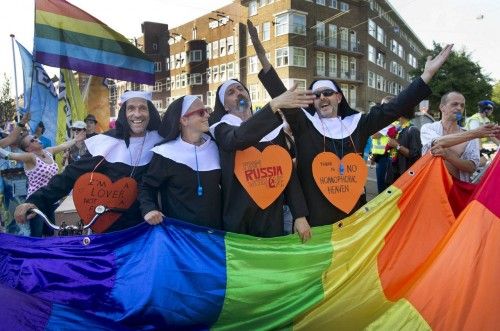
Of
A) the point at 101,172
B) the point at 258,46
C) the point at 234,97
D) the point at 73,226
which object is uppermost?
the point at 258,46

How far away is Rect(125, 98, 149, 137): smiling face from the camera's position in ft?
11.7

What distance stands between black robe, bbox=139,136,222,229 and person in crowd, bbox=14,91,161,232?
40 cm

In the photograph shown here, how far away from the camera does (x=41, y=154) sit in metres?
5.97

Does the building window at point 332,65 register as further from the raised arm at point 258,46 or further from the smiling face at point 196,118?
the smiling face at point 196,118

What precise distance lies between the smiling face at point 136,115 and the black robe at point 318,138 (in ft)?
3.40

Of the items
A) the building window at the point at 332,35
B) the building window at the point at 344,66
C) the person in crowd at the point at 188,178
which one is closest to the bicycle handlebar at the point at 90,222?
the person in crowd at the point at 188,178

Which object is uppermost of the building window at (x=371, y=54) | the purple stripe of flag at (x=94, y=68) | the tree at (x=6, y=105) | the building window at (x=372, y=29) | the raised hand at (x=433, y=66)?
the building window at (x=372, y=29)

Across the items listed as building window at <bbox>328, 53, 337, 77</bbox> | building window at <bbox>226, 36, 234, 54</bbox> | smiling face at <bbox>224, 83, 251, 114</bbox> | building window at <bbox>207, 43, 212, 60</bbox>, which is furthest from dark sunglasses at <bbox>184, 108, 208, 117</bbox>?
building window at <bbox>207, 43, 212, 60</bbox>

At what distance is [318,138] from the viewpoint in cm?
335

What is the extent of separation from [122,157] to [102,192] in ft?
1.07

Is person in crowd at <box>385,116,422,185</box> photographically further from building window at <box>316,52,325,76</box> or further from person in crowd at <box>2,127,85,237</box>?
building window at <box>316,52,325,76</box>

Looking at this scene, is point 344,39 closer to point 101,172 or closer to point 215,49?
point 215,49

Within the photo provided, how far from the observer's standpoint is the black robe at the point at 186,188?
10.1 feet

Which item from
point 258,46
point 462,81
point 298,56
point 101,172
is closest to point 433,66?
point 258,46
